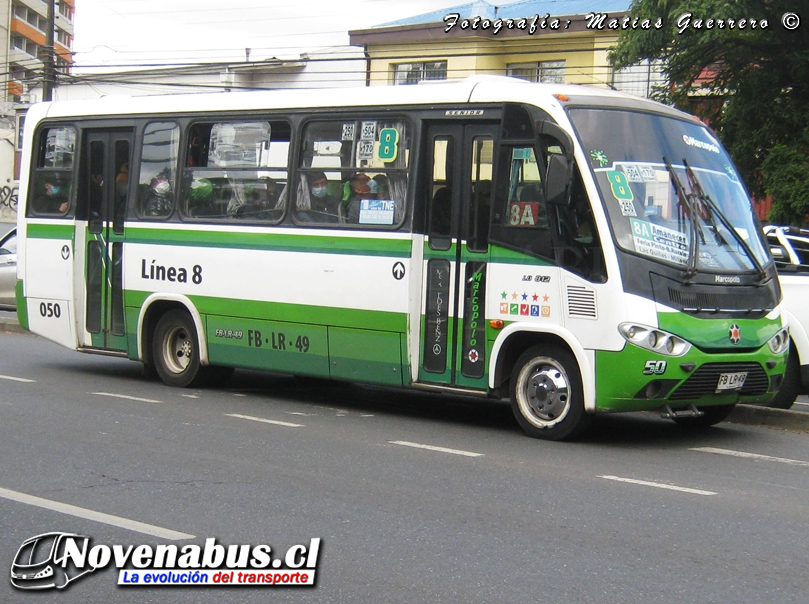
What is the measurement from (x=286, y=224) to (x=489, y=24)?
75.3 ft

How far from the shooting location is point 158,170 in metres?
12.7

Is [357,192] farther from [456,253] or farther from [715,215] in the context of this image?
[715,215]

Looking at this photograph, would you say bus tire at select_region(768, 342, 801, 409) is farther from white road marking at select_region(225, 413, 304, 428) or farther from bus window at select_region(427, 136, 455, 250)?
white road marking at select_region(225, 413, 304, 428)

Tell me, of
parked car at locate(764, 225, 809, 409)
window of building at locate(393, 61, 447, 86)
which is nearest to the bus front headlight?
parked car at locate(764, 225, 809, 409)

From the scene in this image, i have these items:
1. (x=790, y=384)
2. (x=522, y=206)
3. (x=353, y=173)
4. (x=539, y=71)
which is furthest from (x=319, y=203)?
(x=539, y=71)

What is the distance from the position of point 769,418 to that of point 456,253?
10.8ft

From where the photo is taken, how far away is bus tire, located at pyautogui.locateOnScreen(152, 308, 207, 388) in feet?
41.3

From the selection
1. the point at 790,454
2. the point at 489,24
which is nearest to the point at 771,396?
the point at 790,454

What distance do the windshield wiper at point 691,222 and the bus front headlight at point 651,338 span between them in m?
0.50

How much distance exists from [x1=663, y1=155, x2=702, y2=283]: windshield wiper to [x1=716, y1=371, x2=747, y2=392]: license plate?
2.84 feet

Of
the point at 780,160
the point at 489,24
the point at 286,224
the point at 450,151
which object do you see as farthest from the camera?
the point at 489,24

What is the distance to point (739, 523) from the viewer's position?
6723 mm

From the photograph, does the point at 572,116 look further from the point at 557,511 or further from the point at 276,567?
the point at 276,567

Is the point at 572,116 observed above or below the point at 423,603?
Answer: above
